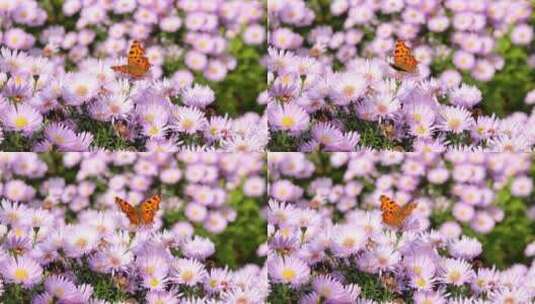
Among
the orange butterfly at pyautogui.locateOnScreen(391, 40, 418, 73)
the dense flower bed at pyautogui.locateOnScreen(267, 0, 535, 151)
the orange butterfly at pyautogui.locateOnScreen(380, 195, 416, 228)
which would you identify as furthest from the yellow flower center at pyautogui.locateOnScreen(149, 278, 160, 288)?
the orange butterfly at pyautogui.locateOnScreen(391, 40, 418, 73)

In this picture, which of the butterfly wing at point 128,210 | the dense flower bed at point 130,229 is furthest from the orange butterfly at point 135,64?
the butterfly wing at point 128,210

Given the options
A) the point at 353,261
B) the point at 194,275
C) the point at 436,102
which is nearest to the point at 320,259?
the point at 353,261

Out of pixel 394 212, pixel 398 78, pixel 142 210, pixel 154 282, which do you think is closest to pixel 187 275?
pixel 154 282

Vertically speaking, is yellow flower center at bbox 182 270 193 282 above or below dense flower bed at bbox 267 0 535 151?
below

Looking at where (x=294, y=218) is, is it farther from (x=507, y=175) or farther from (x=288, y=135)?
(x=507, y=175)

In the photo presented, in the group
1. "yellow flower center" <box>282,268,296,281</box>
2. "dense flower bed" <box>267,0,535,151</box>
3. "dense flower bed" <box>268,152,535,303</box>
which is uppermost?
"dense flower bed" <box>267,0,535,151</box>

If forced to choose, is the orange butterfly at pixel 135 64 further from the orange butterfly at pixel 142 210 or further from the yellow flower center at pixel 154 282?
the yellow flower center at pixel 154 282

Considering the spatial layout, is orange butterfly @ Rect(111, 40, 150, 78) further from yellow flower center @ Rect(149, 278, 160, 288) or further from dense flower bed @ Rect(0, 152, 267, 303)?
yellow flower center @ Rect(149, 278, 160, 288)

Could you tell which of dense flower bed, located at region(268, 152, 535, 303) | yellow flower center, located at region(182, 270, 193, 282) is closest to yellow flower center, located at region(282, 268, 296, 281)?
dense flower bed, located at region(268, 152, 535, 303)
